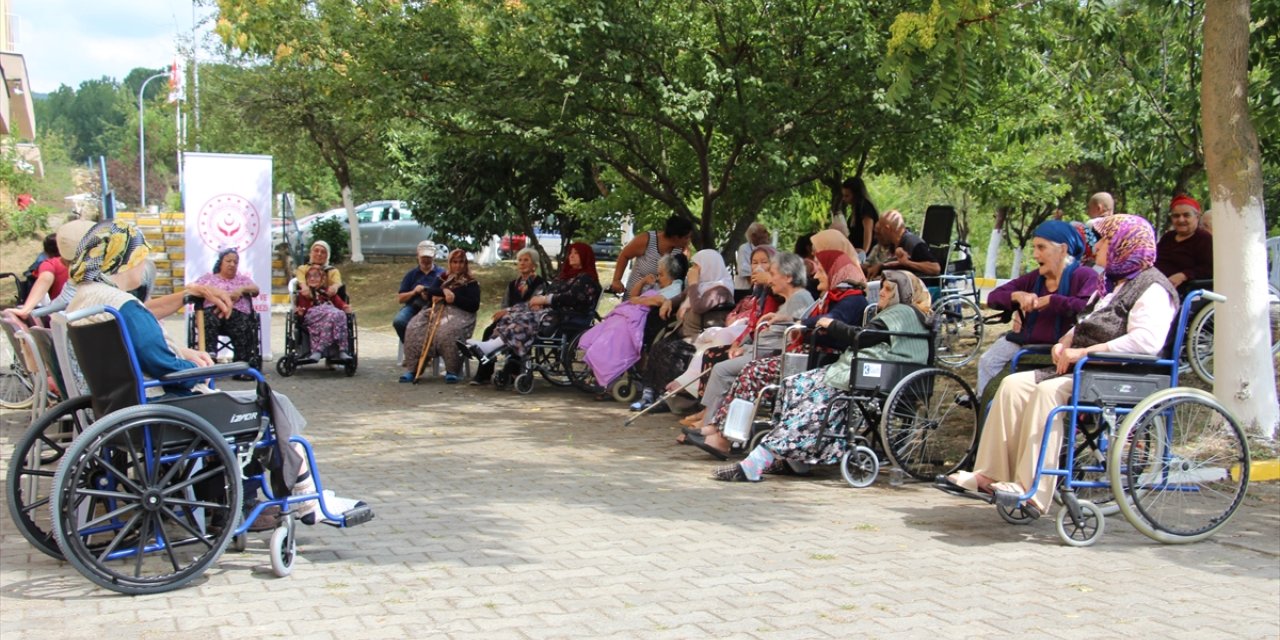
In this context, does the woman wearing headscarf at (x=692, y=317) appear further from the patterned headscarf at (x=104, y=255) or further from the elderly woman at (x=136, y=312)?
the patterned headscarf at (x=104, y=255)

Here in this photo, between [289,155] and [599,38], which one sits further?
[289,155]

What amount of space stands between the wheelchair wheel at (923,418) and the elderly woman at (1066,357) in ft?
3.31

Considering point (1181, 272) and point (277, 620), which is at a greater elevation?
point (1181, 272)

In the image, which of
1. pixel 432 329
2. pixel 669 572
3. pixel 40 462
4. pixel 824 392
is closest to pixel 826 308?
pixel 824 392

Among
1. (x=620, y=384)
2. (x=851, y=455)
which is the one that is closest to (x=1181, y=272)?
(x=851, y=455)

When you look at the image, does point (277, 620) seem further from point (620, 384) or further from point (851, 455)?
point (620, 384)

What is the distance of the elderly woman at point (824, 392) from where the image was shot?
25.7 feet

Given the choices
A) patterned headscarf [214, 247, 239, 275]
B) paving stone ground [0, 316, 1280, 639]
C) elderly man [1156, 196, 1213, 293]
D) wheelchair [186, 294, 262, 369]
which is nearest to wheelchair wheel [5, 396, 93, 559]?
paving stone ground [0, 316, 1280, 639]

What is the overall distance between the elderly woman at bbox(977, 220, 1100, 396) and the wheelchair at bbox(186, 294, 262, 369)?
839cm

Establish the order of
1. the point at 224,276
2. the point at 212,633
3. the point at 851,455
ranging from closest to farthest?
1. the point at 212,633
2. the point at 851,455
3. the point at 224,276

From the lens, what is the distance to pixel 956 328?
13.8m

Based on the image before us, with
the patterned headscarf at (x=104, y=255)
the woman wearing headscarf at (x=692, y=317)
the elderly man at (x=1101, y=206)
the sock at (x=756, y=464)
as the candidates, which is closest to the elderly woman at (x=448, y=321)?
the woman wearing headscarf at (x=692, y=317)

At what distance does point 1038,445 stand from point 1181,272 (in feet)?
14.5

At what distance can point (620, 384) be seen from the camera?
1238cm
